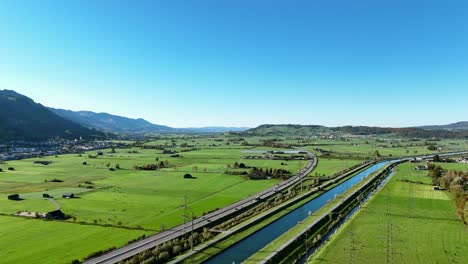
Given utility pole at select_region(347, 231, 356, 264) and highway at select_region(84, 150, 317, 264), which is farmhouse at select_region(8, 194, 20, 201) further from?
utility pole at select_region(347, 231, 356, 264)

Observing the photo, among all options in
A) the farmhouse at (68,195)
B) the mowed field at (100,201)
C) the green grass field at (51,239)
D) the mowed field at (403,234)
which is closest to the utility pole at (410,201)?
A: the mowed field at (403,234)

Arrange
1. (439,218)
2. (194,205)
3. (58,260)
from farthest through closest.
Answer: (194,205) < (439,218) < (58,260)

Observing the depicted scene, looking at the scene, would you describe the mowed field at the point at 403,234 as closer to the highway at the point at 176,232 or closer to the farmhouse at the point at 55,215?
the highway at the point at 176,232

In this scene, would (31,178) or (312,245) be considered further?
(31,178)

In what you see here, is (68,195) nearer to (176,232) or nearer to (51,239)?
(51,239)

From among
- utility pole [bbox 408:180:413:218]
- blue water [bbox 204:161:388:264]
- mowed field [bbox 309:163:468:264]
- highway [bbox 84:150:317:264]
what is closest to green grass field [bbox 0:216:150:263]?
highway [bbox 84:150:317:264]

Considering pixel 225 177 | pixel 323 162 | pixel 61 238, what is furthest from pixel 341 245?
pixel 323 162

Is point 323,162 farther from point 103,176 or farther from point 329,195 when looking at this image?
point 103,176
